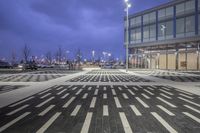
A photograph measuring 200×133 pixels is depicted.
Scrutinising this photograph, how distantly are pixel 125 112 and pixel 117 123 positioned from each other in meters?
1.91

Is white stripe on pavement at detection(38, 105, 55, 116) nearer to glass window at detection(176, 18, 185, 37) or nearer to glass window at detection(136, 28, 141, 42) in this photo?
glass window at detection(176, 18, 185, 37)

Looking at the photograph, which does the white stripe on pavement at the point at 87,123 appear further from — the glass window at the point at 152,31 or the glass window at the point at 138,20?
the glass window at the point at 138,20

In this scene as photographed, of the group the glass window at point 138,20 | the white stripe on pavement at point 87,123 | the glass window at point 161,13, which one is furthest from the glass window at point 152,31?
the white stripe on pavement at point 87,123

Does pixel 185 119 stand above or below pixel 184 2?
below

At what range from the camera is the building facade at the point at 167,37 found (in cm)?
6231

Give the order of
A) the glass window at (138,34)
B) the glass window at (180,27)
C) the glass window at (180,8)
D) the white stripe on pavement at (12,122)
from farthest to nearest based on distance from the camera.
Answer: the glass window at (138,34) < the glass window at (180,27) < the glass window at (180,8) < the white stripe on pavement at (12,122)

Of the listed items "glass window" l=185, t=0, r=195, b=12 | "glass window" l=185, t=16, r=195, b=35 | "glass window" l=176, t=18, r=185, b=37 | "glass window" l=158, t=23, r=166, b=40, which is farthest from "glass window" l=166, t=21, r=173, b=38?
"glass window" l=185, t=0, r=195, b=12

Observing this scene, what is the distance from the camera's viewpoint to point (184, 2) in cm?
6406

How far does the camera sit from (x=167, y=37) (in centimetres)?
6969

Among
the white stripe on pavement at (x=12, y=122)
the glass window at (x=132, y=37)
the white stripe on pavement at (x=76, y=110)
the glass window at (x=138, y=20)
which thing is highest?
the glass window at (x=138, y=20)

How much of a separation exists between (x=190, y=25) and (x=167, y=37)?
805cm

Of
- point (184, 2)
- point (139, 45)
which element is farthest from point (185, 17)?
point (139, 45)

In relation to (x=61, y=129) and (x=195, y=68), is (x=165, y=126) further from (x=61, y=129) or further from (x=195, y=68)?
(x=195, y=68)

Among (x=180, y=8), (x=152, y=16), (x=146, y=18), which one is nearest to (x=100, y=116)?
(x=180, y=8)
